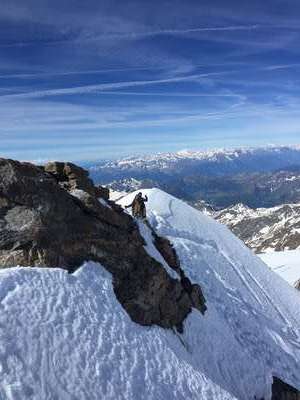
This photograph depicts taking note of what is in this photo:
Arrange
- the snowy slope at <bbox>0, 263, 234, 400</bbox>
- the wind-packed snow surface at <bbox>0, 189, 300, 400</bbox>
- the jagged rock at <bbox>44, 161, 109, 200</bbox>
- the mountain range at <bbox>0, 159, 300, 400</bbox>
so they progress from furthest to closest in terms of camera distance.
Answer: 1. the jagged rock at <bbox>44, 161, 109, 200</bbox>
2. the mountain range at <bbox>0, 159, 300, 400</bbox>
3. the wind-packed snow surface at <bbox>0, 189, 300, 400</bbox>
4. the snowy slope at <bbox>0, 263, 234, 400</bbox>

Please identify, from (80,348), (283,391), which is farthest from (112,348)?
(283,391)

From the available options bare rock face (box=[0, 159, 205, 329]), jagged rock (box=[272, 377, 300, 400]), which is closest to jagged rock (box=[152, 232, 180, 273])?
bare rock face (box=[0, 159, 205, 329])

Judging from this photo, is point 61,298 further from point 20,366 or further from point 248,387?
point 248,387

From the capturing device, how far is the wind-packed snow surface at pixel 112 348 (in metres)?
18.7

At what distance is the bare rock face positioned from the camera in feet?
83.7

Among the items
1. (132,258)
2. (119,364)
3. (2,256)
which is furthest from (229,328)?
(2,256)

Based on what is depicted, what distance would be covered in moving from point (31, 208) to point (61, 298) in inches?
284

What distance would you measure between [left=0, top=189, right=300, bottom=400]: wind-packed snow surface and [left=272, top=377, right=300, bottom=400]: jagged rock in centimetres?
63

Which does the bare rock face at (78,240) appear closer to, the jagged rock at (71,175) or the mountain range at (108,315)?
the mountain range at (108,315)

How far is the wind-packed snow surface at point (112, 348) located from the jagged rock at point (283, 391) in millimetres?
626

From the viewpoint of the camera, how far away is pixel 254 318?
40.1 metres

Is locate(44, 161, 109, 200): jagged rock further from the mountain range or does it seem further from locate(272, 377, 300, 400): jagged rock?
locate(272, 377, 300, 400): jagged rock

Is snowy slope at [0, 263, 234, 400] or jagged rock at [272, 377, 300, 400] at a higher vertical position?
snowy slope at [0, 263, 234, 400]

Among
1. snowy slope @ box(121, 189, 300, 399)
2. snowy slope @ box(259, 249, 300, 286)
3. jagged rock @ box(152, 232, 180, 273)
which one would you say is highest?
jagged rock @ box(152, 232, 180, 273)
